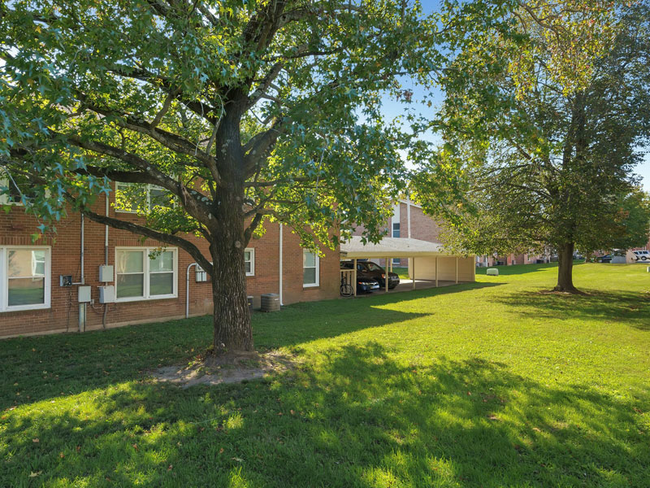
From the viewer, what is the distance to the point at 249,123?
33.3 ft

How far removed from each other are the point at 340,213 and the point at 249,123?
6452 mm

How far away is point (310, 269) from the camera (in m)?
18.0

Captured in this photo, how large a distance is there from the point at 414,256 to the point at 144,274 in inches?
581

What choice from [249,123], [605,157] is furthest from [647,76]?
[249,123]

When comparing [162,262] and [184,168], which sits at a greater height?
[184,168]

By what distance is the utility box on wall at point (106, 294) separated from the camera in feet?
36.4

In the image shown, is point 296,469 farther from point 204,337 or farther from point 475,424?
point 204,337

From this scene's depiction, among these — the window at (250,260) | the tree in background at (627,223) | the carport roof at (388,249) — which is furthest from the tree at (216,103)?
the tree in background at (627,223)

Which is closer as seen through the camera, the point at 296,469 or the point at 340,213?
the point at 296,469

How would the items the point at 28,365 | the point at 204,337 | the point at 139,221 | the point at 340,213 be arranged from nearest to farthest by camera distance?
the point at 340,213, the point at 28,365, the point at 204,337, the point at 139,221

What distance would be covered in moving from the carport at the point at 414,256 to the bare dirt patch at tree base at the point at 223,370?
7.73 m

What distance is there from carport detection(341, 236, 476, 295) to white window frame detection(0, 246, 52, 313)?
30.1 ft

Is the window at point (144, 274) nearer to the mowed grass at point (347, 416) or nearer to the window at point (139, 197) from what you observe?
the window at point (139, 197)

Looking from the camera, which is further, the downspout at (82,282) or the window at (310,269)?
the window at (310,269)
